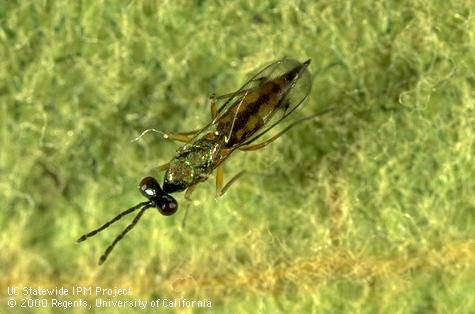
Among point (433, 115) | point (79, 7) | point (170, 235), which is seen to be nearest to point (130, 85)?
point (79, 7)

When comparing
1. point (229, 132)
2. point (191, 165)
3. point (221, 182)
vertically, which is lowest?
point (221, 182)

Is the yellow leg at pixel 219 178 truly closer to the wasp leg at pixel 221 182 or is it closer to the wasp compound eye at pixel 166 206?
the wasp leg at pixel 221 182

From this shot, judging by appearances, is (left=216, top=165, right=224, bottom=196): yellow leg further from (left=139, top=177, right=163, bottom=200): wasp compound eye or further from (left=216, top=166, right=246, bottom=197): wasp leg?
(left=139, top=177, right=163, bottom=200): wasp compound eye

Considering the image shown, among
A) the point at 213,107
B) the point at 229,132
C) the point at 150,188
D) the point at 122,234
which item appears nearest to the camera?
the point at 122,234

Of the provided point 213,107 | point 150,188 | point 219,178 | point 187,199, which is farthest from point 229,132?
point 150,188

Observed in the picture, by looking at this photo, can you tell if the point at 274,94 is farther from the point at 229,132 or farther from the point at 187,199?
the point at 187,199

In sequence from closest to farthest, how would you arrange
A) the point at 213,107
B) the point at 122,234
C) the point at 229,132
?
the point at 122,234 < the point at 213,107 < the point at 229,132

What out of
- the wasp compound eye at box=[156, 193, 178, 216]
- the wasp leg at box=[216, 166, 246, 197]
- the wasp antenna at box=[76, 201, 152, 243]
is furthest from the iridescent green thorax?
the wasp antenna at box=[76, 201, 152, 243]
